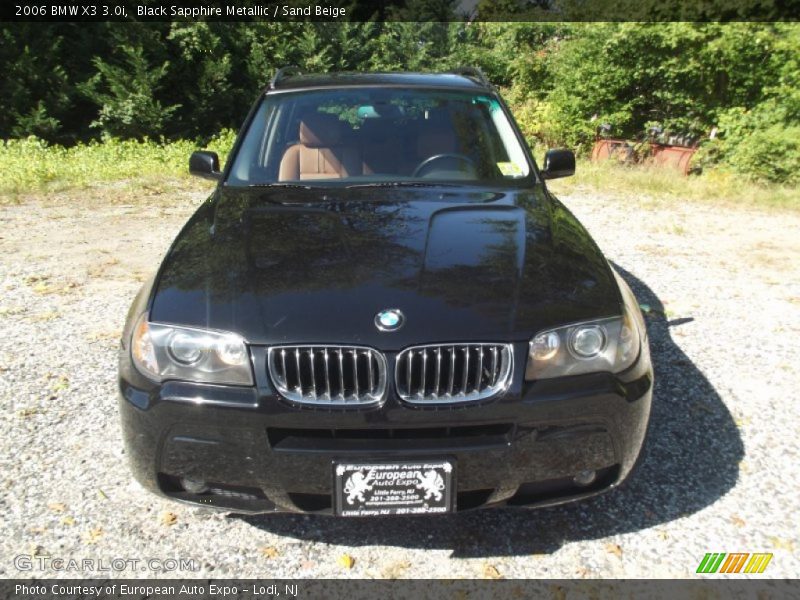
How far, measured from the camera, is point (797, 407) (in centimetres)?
365

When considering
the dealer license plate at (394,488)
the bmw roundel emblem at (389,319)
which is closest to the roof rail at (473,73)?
the bmw roundel emblem at (389,319)

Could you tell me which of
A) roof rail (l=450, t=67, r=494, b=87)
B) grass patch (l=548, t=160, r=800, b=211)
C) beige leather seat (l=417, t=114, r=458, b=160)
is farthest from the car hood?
grass patch (l=548, t=160, r=800, b=211)

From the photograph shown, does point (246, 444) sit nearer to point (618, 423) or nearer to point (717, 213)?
point (618, 423)

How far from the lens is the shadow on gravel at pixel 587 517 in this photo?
8.49 feet

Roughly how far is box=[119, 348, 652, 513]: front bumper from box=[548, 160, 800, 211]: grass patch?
7.88 meters

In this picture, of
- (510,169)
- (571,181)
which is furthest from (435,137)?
(571,181)

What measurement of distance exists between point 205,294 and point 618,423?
1486 millimetres

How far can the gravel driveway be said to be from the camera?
2506 millimetres

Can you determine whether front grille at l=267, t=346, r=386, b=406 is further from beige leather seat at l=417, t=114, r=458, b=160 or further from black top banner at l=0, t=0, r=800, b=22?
black top banner at l=0, t=0, r=800, b=22

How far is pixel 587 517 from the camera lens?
2.72 metres

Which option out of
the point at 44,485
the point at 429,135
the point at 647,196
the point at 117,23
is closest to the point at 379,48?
the point at 117,23

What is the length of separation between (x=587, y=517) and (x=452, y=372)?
1035 mm

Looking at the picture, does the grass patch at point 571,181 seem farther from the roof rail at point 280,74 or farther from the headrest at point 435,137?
the headrest at point 435,137

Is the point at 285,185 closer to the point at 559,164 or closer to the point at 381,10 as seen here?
the point at 559,164
